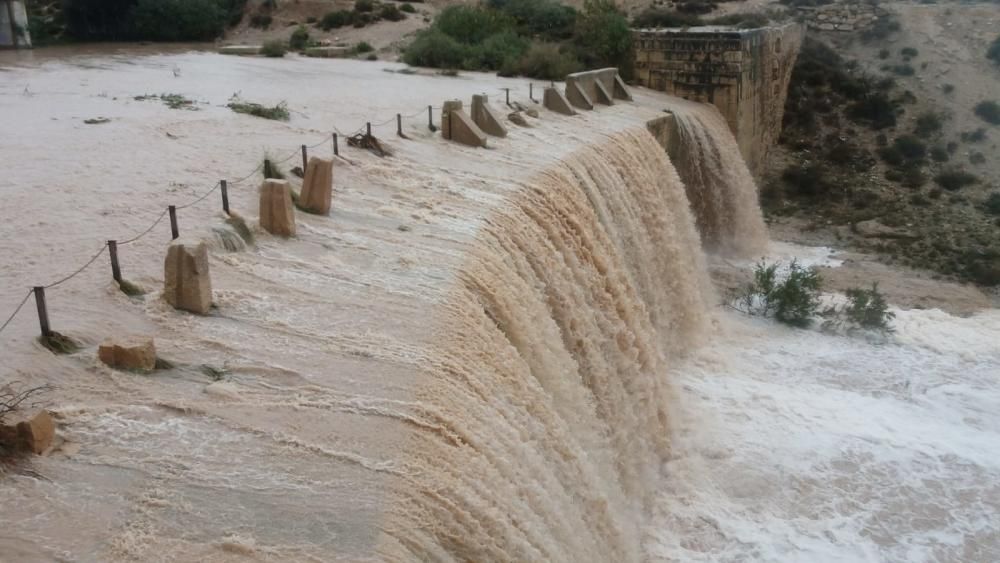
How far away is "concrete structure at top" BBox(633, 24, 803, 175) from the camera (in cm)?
1717

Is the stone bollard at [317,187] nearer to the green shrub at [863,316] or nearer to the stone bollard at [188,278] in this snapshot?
the stone bollard at [188,278]

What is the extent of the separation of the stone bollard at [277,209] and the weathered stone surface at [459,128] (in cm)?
439

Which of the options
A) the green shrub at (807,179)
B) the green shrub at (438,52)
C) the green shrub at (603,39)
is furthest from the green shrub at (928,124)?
the green shrub at (438,52)

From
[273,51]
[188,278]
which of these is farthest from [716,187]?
[273,51]

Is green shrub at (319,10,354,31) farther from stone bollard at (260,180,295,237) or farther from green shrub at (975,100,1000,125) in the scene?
stone bollard at (260,180,295,237)

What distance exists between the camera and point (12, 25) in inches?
982

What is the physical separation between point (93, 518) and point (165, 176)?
17.9 feet

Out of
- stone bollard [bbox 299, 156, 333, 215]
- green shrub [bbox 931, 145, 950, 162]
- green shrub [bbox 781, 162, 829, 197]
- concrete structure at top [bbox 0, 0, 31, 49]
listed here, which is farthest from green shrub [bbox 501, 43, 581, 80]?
concrete structure at top [bbox 0, 0, 31, 49]

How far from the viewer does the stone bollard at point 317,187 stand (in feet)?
24.5

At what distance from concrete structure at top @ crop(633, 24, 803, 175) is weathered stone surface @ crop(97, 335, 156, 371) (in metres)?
14.5

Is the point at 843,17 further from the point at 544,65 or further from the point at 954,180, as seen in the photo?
the point at 544,65

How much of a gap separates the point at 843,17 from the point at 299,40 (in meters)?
16.9

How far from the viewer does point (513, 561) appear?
14.4ft

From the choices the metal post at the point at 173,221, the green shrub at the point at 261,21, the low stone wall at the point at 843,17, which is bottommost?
the metal post at the point at 173,221
